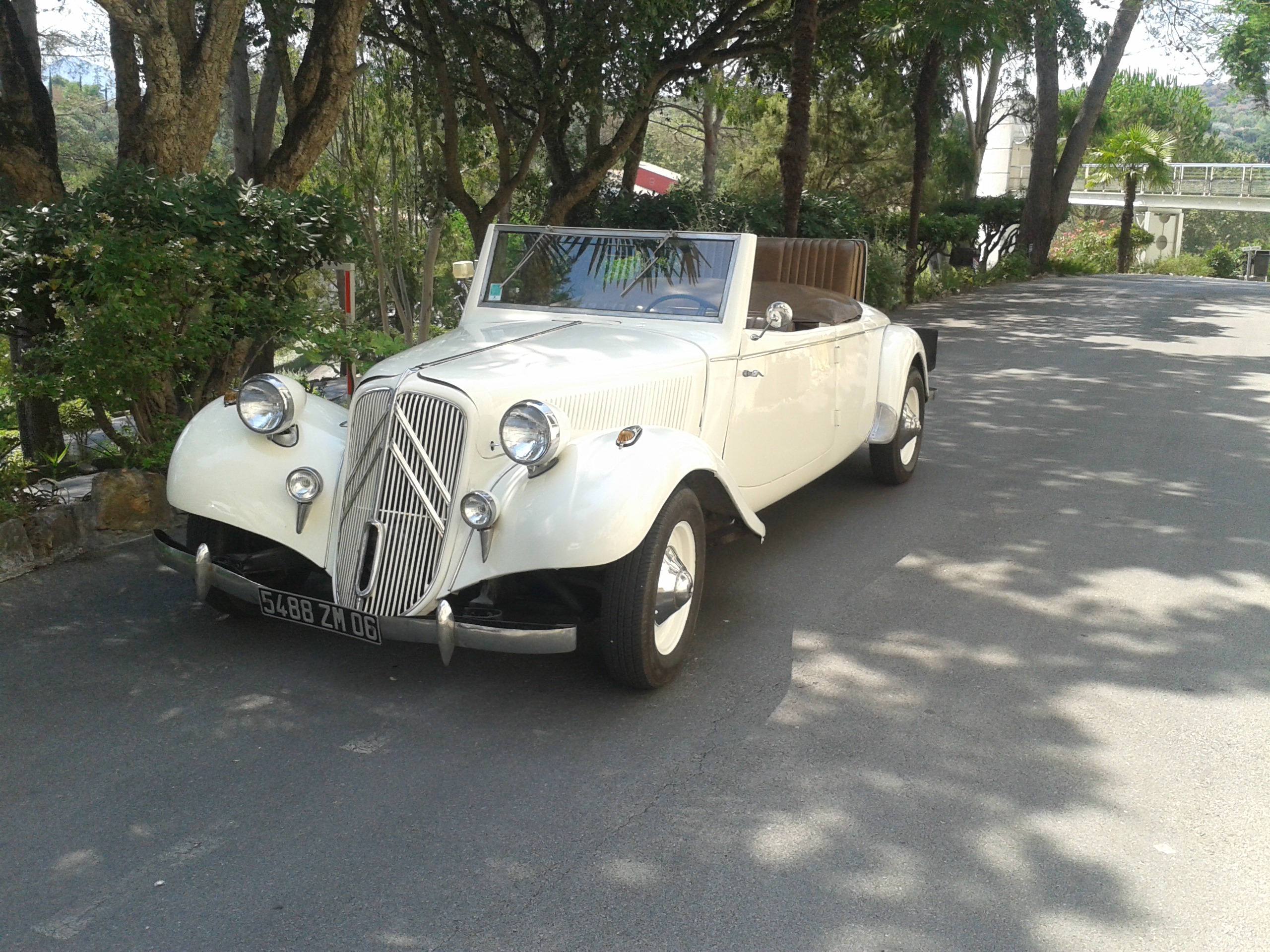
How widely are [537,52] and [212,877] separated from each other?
43.5 ft

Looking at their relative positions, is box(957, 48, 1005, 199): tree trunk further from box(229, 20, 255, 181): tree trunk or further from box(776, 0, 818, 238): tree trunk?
box(229, 20, 255, 181): tree trunk

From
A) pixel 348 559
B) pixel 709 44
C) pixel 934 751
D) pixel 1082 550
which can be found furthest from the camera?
pixel 709 44

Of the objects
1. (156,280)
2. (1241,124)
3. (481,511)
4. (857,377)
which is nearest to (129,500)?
(156,280)

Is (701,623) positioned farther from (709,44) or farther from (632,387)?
(709,44)

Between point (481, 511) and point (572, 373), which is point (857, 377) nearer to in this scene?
point (572, 373)

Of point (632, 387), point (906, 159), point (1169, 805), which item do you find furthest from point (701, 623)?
point (906, 159)

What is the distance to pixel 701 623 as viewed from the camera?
513cm

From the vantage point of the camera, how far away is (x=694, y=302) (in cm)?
561

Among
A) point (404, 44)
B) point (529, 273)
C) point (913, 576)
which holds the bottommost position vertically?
point (913, 576)

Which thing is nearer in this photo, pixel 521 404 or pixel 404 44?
pixel 521 404

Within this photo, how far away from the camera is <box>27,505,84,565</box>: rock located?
225 inches

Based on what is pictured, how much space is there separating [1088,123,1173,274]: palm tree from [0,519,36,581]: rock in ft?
107

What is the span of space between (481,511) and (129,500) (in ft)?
9.89

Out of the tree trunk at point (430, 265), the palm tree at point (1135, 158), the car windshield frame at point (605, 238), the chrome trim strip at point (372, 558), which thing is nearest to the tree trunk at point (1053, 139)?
the palm tree at point (1135, 158)
